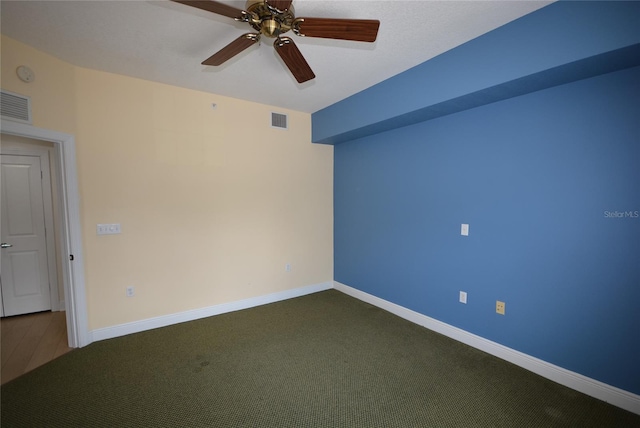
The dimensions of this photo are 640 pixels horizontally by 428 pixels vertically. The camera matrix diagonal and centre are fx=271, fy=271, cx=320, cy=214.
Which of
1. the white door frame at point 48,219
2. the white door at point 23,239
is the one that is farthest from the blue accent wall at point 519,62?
the white door at point 23,239

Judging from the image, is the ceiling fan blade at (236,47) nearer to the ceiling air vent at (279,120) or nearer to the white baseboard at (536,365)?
the ceiling air vent at (279,120)

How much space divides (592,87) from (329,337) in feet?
10.2

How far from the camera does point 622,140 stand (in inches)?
73.7

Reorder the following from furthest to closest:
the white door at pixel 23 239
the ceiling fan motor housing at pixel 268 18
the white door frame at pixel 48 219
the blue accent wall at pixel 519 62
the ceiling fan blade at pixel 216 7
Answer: the white door frame at pixel 48 219 → the white door at pixel 23 239 → the blue accent wall at pixel 519 62 → the ceiling fan motor housing at pixel 268 18 → the ceiling fan blade at pixel 216 7

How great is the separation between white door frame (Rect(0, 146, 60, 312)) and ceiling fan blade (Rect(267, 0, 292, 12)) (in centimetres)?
398

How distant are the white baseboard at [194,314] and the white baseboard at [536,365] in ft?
4.79

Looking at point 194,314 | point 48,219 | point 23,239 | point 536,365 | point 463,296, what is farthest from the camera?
point 48,219

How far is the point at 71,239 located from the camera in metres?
2.63

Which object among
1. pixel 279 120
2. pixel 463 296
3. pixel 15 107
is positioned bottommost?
pixel 463 296

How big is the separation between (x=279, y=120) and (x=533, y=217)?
3.16 metres

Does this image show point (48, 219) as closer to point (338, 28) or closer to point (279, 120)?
point (279, 120)

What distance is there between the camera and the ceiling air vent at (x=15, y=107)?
6.96 ft

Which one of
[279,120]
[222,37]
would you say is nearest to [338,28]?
[222,37]

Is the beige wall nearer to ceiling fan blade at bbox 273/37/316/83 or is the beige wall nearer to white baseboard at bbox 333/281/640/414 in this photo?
ceiling fan blade at bbox 273/37/316/83
